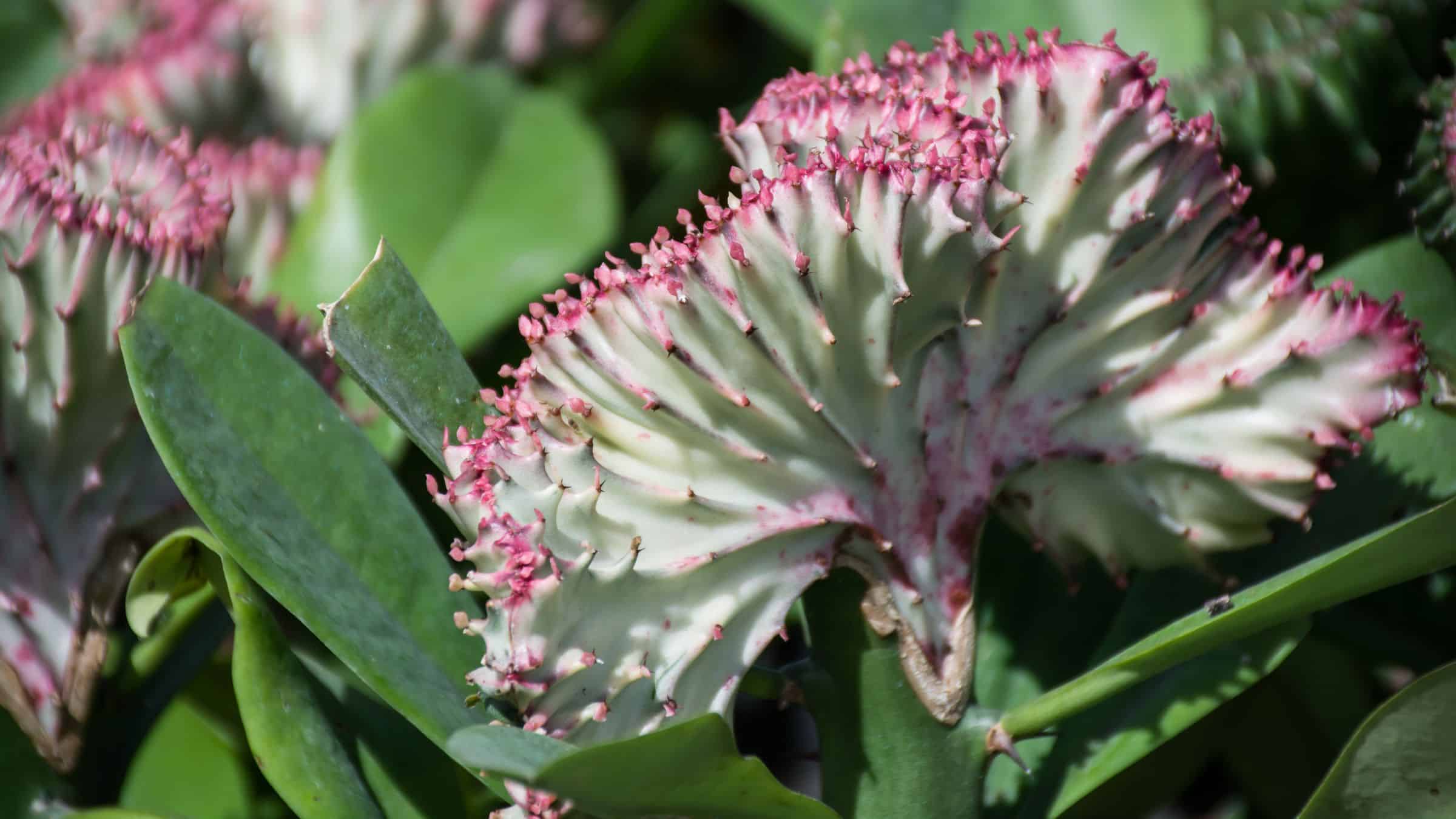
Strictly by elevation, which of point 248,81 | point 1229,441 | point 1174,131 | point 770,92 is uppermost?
point 248,81

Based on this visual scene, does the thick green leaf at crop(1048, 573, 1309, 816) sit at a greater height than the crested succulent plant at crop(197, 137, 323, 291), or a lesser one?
lesser

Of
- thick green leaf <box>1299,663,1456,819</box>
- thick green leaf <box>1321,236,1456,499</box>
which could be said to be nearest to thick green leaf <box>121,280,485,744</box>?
thick green leaf <box>1299,663,1456,819</box>

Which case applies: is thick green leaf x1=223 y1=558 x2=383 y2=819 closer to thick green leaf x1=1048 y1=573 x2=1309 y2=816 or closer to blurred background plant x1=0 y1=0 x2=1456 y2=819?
blurred background plant x1=0 y1=0 x2=1456 y2=819

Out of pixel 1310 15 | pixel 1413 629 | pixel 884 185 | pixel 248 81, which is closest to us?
pixel 884 185

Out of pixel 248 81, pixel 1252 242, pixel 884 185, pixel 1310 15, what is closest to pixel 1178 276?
pixel 1252 242

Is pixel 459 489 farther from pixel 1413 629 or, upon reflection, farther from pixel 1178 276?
pixel 1413 629

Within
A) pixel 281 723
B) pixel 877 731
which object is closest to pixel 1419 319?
pixel 877 731
